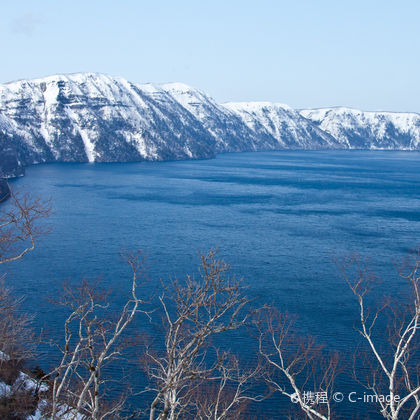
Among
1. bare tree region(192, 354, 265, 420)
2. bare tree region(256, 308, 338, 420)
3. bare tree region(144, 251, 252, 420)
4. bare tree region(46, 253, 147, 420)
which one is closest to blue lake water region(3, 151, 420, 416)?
bare tree region(256, 308, 338, 420)

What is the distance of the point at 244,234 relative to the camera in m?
45.0

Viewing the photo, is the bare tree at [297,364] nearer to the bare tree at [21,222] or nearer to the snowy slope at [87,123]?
the bare tree at [21,222]

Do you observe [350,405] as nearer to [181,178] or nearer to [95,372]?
[95,372]

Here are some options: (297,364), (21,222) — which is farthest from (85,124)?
(21,222)

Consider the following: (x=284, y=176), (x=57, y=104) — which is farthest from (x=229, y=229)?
(x=57, y=104)

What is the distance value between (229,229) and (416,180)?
62.9 m

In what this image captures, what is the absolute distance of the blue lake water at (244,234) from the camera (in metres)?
29.4

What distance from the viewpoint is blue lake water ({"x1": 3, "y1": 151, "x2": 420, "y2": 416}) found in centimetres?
2944

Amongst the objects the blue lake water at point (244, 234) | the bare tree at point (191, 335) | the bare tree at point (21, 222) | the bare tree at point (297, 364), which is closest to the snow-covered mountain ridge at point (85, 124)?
the blue lake water at point (244, 234)

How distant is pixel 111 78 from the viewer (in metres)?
177

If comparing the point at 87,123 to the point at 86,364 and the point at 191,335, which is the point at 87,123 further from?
the point at 191,335

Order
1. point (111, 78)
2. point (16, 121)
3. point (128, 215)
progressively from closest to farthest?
point (128, 215), point (16, 121), point (111, 78)

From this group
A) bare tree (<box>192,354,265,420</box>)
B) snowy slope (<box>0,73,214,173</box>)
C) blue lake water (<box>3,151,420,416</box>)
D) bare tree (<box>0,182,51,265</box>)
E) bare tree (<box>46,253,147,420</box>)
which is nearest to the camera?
bare tree (<box>46,253,147,420</box>)

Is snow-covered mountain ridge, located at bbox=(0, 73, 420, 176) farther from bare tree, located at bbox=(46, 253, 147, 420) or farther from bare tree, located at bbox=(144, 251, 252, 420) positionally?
bare tree, located at bbox=(144, 251, 252, 420)
